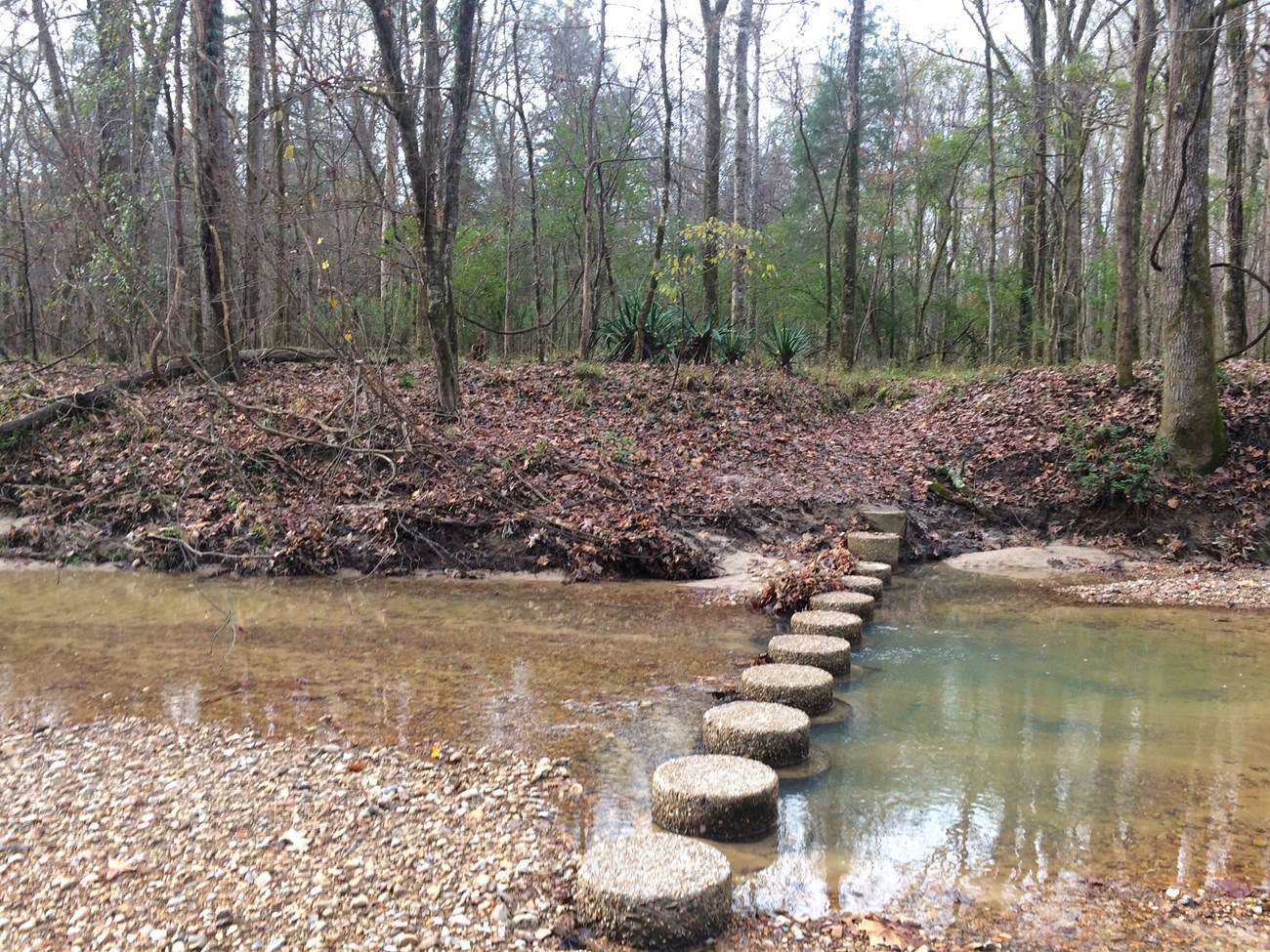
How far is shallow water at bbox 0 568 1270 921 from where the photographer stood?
10.3 feet

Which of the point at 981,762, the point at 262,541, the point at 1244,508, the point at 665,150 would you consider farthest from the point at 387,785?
the point at 665,150

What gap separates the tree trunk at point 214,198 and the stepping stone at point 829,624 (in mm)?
7576

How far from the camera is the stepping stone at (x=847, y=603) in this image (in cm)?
625

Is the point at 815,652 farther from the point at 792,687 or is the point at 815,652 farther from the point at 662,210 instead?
the point at 662,210

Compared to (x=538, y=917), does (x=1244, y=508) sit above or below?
above

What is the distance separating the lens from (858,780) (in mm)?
3770

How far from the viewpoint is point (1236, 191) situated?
12.6 metres

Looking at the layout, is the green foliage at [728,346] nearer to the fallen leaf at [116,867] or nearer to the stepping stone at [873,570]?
the stepping stone at [873,570]

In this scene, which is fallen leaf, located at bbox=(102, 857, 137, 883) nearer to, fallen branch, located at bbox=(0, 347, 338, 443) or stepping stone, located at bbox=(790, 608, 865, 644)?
stepping stone, located at bbox=(790, 608, 865, 644)

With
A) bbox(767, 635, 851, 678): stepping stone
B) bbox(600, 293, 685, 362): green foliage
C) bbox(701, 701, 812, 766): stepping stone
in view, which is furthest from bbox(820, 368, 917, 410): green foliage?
bbox(701, 701, 812, 766): stepping stone

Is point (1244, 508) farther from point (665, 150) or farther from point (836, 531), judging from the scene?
point (665, 150)

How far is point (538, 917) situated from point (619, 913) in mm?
279

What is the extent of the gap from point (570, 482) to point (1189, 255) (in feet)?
22.8

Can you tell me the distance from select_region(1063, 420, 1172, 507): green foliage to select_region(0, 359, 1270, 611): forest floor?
23mm
